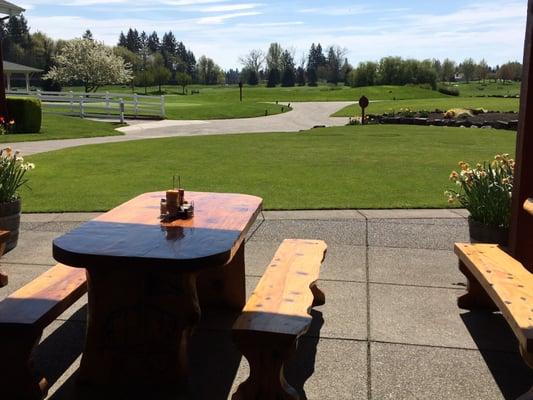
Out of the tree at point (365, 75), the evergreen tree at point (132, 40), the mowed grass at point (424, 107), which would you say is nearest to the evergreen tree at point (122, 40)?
the evergreen tree at point (132, 40)

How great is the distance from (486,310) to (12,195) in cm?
479

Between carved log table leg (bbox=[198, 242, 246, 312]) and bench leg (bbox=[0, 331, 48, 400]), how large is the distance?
1.56 meters

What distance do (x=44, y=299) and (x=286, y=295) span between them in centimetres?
146

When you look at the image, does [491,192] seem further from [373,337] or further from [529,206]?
[373,337]

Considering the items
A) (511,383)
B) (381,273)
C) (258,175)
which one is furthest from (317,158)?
(511,383)

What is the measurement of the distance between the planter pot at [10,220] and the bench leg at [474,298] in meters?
4.39

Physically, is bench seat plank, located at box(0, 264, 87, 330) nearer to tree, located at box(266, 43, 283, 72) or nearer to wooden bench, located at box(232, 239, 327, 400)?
wooden bench, located at box(232, 239, 327, 400)

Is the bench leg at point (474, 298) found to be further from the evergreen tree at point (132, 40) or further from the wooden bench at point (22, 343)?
the evergreen tree at point (132, 40)

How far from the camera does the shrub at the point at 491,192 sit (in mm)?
5141

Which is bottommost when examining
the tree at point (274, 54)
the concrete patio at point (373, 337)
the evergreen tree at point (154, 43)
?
the concrete patio at point (373, 337)

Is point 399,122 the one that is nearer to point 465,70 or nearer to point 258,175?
point 258,175

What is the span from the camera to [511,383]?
3.29 m

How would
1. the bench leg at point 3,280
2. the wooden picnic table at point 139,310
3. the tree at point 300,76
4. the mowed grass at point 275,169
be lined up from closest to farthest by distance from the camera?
the wooden picnic table at point 139,310 < the bench leg at point 3,280 < the mowed grass at point 275,169 < the tree at point 300,76

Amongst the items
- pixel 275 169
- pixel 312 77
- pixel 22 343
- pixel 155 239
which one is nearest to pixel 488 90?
pixel 312 77
